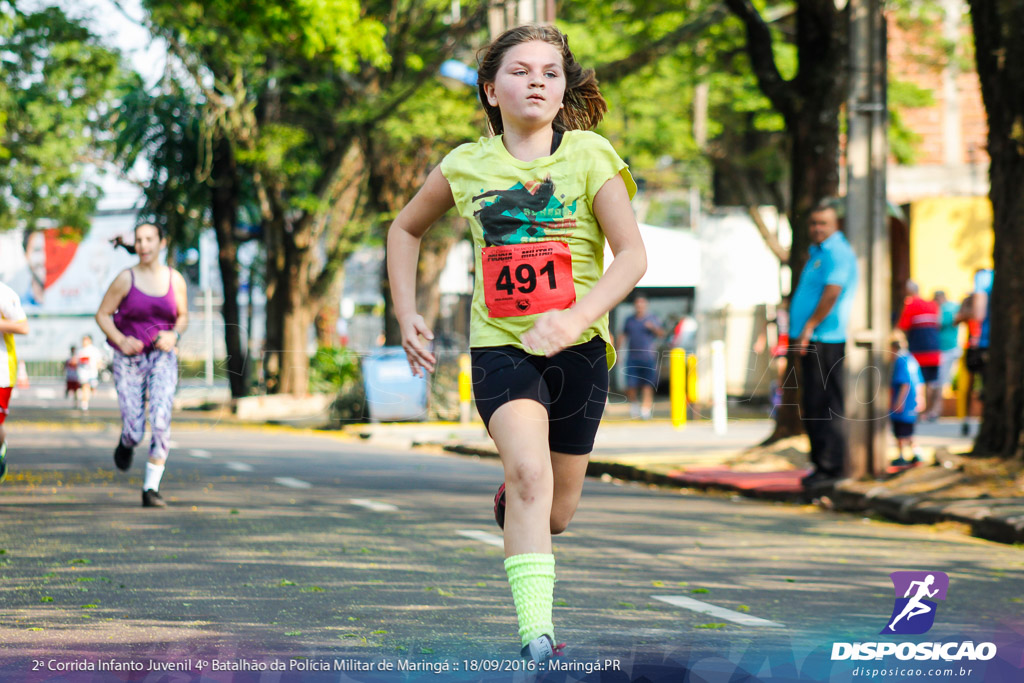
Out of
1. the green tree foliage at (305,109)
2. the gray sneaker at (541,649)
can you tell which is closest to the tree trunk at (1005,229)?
A: the gray sneaker at (541,649)

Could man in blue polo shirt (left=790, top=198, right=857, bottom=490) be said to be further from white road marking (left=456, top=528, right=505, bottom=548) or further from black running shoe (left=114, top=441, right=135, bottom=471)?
black running shoe (left=114, top=441, right=135, bottom=471)

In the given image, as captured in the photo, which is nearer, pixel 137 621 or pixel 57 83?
pixel 137 621

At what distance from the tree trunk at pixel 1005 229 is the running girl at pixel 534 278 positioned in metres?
6.70

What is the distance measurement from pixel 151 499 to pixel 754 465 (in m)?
5.99

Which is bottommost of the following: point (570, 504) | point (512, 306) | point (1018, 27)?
point (570, 504)

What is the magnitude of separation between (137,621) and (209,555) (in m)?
1.84

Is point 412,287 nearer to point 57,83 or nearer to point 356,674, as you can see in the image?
point 356,674

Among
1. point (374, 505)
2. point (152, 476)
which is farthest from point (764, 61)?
point (152, 476)

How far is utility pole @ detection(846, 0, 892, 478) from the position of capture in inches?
431

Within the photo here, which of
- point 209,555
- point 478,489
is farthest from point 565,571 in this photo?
point 478,489

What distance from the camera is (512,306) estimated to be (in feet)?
13.6

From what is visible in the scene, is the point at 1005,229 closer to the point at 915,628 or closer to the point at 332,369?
the point at 915,628

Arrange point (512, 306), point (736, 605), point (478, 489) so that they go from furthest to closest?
point (478, 489) < point (736, 605) < point (512, 306)

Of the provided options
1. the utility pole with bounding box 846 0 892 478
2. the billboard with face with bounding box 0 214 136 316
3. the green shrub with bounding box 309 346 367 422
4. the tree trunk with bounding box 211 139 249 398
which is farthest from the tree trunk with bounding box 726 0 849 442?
the billboard with face with bounding box 0 214 136 316
